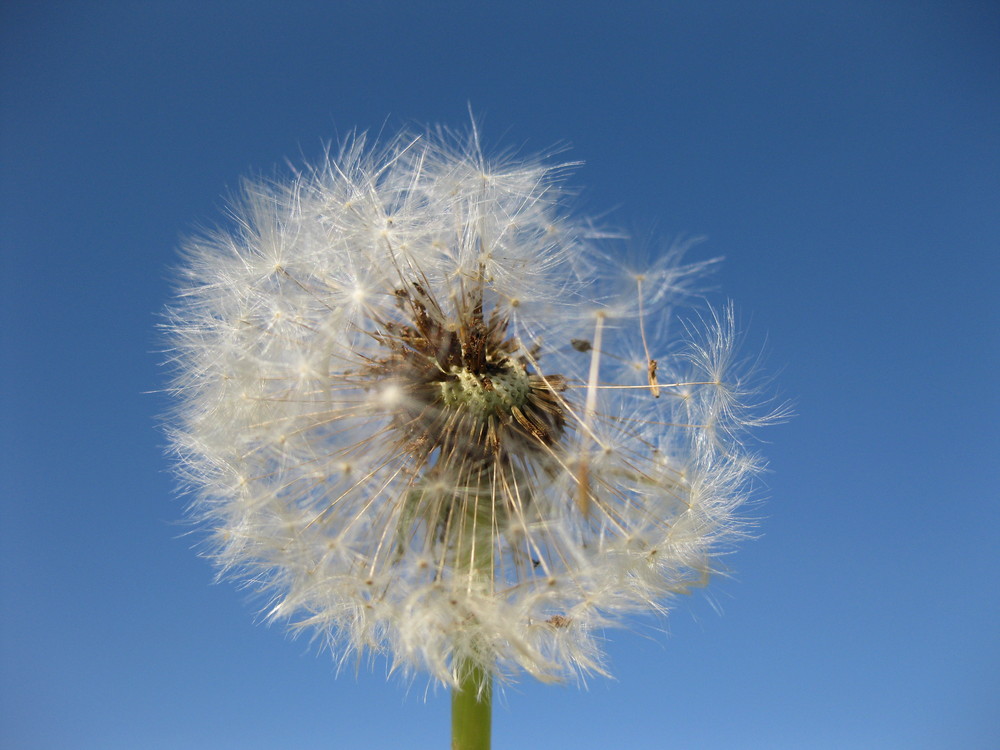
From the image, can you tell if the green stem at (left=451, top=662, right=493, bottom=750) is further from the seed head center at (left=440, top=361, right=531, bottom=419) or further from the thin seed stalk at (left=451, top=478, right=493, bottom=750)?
the seed head center at (left=440, top=361, right=531, bottom=419)

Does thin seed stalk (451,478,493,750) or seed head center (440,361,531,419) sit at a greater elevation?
seed head center (440,361,531,419)

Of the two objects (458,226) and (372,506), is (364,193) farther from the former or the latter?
(372,506)

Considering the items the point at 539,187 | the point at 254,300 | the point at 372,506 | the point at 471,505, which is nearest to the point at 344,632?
the point at 372,506

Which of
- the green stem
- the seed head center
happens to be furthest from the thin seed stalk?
the seed head center

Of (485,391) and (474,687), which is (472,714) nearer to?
(474,687)

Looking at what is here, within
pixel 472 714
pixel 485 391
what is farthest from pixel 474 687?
pixel 485 391

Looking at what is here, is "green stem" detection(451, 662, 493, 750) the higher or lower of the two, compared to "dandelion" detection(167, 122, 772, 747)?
lower

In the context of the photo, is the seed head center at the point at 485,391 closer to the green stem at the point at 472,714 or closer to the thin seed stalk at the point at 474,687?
the thin seed stalk at the point at 474,687

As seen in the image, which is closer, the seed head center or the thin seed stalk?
the thin seed stalk
